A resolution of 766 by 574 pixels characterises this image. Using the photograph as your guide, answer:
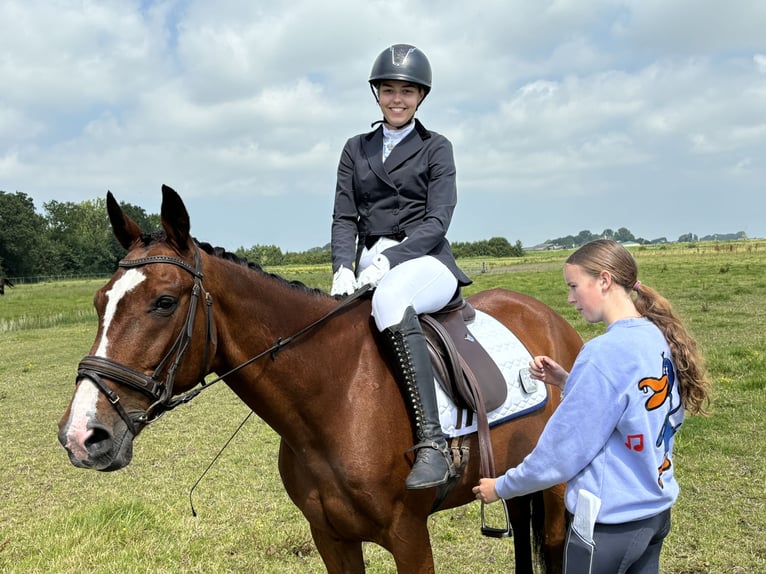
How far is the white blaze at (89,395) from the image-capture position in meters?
2.26

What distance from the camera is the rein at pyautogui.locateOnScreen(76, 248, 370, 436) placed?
7.73ft

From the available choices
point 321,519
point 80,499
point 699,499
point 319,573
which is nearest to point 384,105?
point 321,519

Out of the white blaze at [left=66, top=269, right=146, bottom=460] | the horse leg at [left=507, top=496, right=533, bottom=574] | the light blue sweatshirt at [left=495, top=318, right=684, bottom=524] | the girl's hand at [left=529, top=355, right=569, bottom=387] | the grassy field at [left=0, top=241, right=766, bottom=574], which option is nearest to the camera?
Answer: the light blue sweatshirt at [left=495, top=318, right=684, bottom=524]

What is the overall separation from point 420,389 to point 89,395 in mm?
1535

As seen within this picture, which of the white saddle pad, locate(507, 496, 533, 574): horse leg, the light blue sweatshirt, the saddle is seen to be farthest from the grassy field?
the light blue sweatshirt

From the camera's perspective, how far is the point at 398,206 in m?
3.58

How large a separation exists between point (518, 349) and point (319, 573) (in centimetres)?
256

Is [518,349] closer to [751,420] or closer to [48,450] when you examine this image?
[751,420]

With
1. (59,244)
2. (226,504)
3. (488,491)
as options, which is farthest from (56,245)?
(488,491)

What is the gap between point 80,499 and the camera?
662cm

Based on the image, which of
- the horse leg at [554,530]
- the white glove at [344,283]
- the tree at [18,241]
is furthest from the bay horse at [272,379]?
the tree at [18,241]

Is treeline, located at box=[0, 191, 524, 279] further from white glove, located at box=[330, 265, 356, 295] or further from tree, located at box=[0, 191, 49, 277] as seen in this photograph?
white glove, located at box=[330, 265, 356, 295]

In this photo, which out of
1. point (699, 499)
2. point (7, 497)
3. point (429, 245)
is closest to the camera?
point (429, 245)

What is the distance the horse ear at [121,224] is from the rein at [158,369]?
0.83 feet
